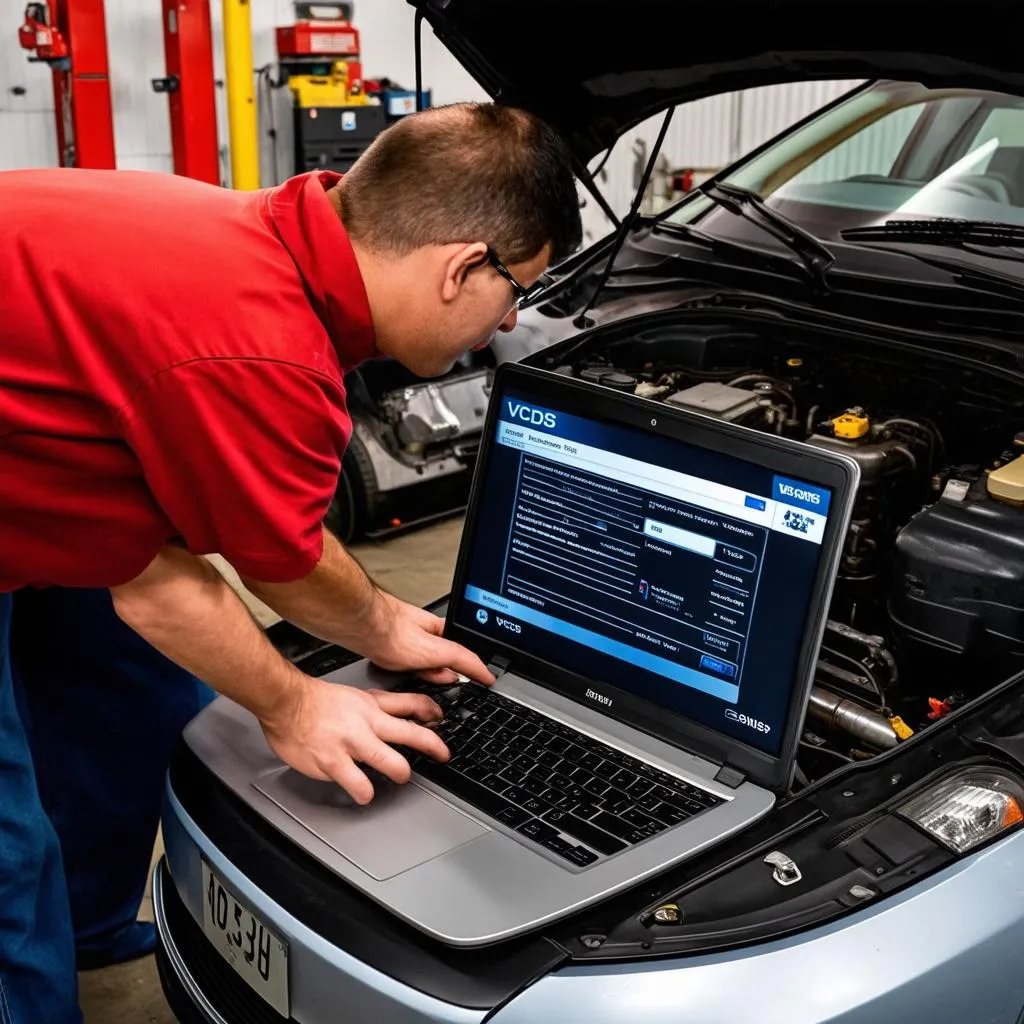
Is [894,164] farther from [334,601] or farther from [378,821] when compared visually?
[378,821]

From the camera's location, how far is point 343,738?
4.48 feet

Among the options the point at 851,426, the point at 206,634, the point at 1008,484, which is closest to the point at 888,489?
the point at 851,426

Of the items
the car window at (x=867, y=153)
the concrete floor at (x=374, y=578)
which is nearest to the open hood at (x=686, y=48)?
the car window at (x=867, y=153)

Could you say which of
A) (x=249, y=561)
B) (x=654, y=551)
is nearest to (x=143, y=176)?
(x=249, y=561)

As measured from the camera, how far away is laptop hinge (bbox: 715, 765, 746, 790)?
135cm

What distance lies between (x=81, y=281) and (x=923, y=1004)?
1.09 meters

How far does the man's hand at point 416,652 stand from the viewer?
1571mm

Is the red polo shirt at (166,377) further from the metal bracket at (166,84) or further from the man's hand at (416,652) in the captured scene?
the metal bracket at (166,84)

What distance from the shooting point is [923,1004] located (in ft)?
3.74

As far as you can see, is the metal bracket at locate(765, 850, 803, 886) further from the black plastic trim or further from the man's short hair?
the man's short hair

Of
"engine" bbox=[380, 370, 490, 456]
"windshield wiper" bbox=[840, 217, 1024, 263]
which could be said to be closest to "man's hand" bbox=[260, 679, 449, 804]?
"windshield wiper" bbox=[840, 217, 1024, 263]

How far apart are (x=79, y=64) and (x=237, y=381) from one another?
4.43 m

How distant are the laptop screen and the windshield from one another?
44.9 inches

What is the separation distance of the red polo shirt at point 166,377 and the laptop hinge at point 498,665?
1.25 ft
